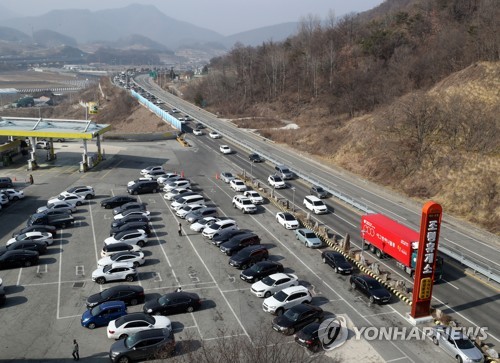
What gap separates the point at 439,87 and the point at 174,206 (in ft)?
151

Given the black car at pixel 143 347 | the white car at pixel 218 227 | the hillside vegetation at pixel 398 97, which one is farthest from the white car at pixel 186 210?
the hillside vegetation at pixel 398 97

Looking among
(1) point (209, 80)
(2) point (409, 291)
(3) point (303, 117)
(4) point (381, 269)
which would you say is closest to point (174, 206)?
(4) point (381, 269)

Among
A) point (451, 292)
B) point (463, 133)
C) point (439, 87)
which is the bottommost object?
point (451, 292)

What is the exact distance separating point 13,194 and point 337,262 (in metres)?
33.0

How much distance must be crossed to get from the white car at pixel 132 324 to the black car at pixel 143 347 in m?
0.82

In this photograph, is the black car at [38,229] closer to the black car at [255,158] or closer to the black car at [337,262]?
the black car at [337,262]

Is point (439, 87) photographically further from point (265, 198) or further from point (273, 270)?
point (273, 270)

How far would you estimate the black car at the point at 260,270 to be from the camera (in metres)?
30.6

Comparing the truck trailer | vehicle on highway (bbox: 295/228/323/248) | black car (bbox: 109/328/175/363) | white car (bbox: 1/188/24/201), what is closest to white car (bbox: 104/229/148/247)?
vehicle on highway (bbox: 295/228/323/248)

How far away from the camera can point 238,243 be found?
35.0 metres

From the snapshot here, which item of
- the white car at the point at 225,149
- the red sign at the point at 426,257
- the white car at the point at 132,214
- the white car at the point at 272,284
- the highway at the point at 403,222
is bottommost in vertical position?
the highway at the point at 403,222

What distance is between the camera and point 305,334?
77.6 feet

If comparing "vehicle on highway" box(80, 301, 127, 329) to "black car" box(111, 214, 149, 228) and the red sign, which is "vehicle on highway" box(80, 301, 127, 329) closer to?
"black car" box(111, 214, 149, 228)

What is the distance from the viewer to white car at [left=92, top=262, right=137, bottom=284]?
98.9 ft
